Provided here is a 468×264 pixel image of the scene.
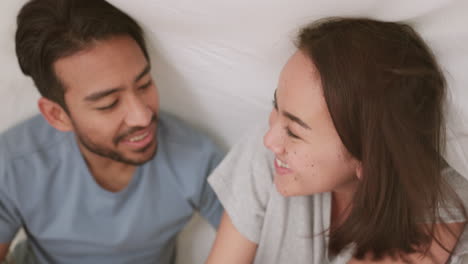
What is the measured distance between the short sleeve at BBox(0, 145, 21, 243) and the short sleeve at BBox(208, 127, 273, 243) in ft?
1.48

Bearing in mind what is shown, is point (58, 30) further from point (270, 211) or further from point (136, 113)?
point (270, 211)

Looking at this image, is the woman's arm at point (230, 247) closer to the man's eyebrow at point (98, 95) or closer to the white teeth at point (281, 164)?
the white teeth at point (281, 164)

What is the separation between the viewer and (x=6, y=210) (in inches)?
40.9

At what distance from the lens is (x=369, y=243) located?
2.91ft

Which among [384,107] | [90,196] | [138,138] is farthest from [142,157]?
[384,107]

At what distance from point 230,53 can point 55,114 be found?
1.31 ft

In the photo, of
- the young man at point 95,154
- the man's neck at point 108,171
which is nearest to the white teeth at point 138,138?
the young man at point 95,154

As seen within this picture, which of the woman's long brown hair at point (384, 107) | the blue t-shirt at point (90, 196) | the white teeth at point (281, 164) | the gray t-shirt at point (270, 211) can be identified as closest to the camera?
the woman's long brown hair at point (384, 107)

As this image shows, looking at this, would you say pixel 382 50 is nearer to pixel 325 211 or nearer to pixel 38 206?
pixel 325 211

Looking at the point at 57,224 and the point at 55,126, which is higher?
the point at 55,126

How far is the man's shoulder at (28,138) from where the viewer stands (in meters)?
1.04

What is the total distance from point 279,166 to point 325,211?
0.16m

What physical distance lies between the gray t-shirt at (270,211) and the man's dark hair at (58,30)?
357 mm

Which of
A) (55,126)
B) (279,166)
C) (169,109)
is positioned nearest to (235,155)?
(279,166)
